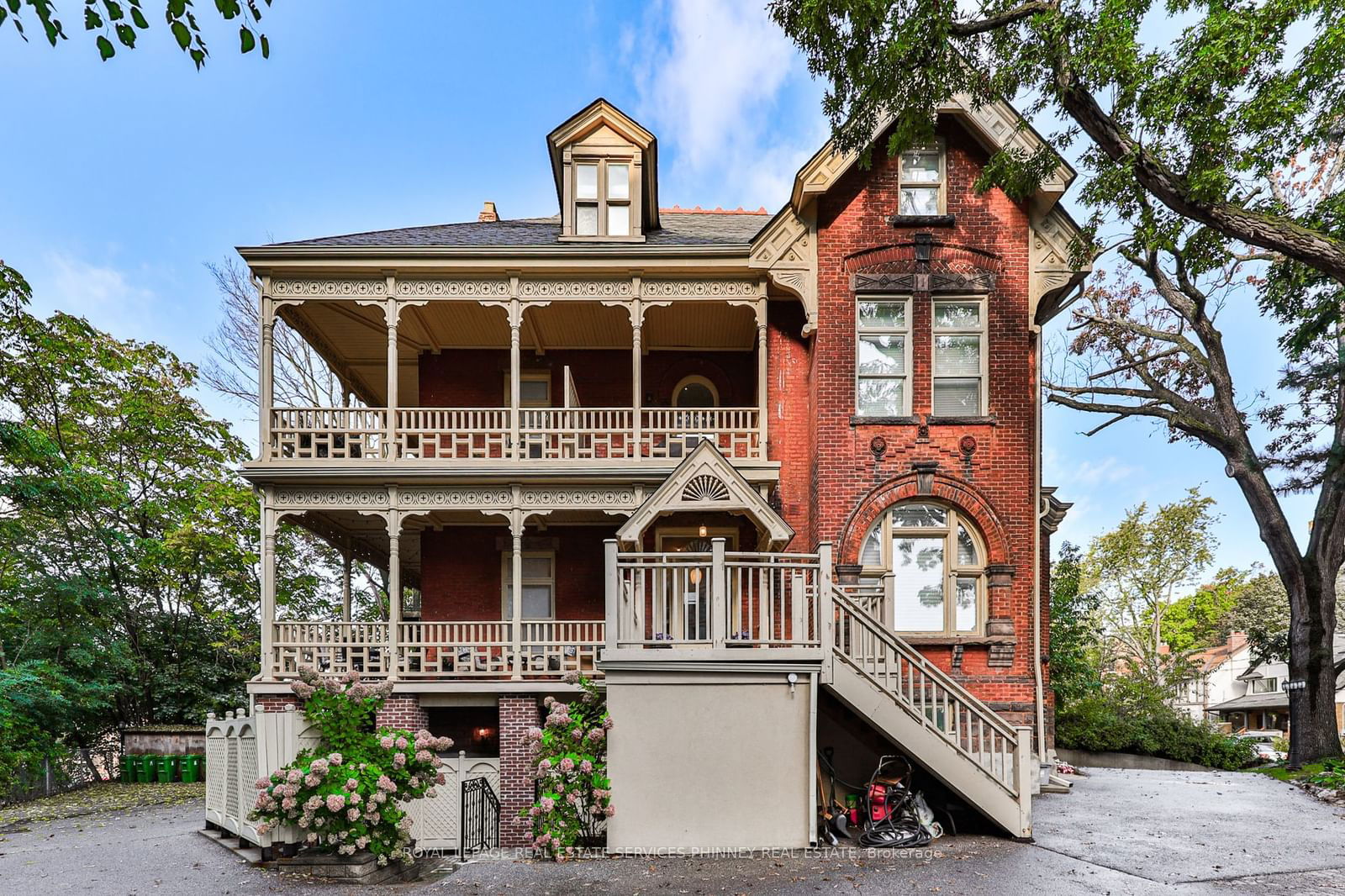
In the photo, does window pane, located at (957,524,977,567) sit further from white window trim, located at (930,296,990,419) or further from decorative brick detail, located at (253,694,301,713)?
decorative brick detail, located at (253,694,301,713)

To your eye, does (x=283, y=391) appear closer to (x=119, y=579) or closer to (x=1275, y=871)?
(x=119, y=579)

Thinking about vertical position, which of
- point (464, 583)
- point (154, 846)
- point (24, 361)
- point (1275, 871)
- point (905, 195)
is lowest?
point (154, 846)

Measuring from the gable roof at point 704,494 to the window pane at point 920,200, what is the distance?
565 cm

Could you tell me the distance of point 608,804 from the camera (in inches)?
364

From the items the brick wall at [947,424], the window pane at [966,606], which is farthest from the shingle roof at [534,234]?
the window pane at [966,606]

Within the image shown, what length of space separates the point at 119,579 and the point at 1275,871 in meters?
25.0

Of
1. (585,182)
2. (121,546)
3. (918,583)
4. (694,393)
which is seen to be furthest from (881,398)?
(121,546)

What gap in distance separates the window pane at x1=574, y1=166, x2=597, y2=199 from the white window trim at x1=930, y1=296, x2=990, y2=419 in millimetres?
6906

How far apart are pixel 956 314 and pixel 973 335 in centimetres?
44

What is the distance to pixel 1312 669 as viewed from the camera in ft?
58.1

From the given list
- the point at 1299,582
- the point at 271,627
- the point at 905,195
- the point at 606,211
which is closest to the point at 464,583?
the point at 271,627

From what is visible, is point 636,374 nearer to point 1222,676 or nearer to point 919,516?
point 919,516

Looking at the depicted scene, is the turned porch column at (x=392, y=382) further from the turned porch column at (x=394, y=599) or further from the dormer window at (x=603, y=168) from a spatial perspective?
Result: the dormer window at (x=603, y=168)

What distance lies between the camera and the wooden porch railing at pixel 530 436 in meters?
14.5
